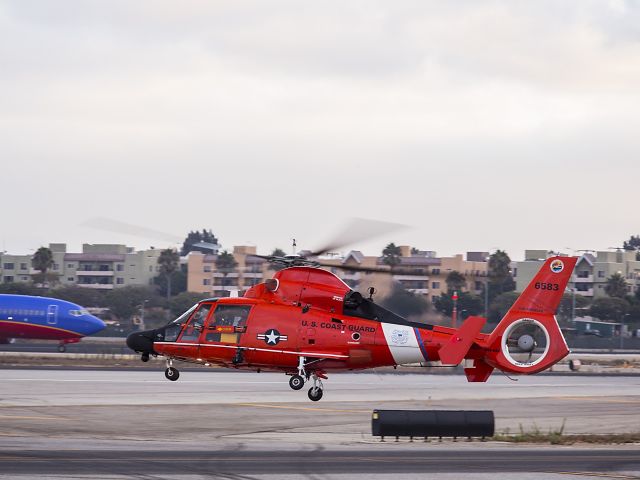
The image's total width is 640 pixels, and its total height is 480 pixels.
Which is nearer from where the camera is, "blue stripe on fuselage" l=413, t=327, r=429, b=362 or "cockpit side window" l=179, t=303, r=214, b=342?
"blue stripe on fuselage" l=413, t=327, r=429, b=362

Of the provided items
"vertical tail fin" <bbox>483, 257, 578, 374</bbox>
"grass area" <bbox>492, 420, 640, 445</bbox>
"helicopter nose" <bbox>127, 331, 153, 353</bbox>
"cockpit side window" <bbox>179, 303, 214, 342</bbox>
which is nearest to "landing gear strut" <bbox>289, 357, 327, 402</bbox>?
"cockpit side window" <bbox>179, 303, 214, 342</bbox>

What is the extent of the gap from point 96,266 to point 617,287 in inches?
3558

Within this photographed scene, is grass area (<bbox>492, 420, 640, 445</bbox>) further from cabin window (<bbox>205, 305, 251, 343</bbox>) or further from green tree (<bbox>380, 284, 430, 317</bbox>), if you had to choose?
cabin window (<bbox>205, 305, 251, 343</bbox>)

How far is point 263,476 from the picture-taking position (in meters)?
35.7

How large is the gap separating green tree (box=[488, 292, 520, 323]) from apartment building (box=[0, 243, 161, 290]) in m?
77.6

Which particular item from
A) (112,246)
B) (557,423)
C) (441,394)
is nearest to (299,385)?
(557,423)

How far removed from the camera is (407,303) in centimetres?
5394

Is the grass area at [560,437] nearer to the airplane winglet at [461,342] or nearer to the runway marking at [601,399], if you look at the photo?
the airplane winglet at [461,342]

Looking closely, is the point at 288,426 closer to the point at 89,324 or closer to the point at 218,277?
the point at 89,324

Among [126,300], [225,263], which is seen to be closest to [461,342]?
[126,300]

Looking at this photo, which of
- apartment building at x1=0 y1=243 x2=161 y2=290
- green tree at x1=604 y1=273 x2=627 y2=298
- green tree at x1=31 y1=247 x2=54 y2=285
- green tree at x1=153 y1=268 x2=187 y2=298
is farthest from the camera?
apartment building at x1=0 y1=243 x2=161 y2=290

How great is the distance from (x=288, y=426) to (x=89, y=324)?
42635mm

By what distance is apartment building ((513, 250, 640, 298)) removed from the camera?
150087mm

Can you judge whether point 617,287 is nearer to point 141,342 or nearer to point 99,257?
point 99,257
